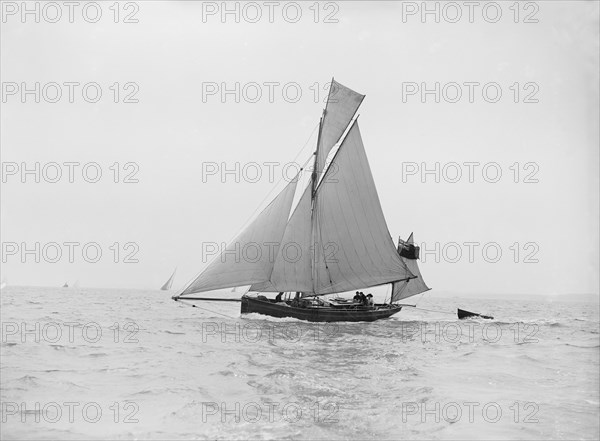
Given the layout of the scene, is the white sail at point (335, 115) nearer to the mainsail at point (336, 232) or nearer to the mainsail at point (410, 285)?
the mainsail at point (336, 232)

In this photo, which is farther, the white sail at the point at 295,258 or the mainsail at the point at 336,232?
the mainsail at the point at 336,232

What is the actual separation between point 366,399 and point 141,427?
187 inches

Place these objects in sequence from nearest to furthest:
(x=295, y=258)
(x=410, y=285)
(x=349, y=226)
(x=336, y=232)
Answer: (x=295, y=258) → (x=349, y=226) → (x=336, y=232) → (x=410, y=285)

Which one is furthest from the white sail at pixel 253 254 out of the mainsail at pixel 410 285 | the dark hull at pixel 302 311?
the mainsail at pixel 410 285

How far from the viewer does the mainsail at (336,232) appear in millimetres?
32562

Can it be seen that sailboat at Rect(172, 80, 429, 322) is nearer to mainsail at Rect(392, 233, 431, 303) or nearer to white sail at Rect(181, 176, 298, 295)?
white sail at Rect(181, 176, 298, 295)

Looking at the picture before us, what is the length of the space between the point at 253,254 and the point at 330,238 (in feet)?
19.3

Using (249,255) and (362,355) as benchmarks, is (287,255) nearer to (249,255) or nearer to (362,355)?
(249,255)

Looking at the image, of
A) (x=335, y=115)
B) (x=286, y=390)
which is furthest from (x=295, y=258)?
(x=286, y=390)

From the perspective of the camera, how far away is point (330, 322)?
108 feet

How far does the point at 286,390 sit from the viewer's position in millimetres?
11977

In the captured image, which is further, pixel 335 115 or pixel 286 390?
pixel 335 115

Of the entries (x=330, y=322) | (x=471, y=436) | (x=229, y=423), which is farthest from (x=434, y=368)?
(x=330, y=322)

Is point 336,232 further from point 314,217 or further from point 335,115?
point 335,115
